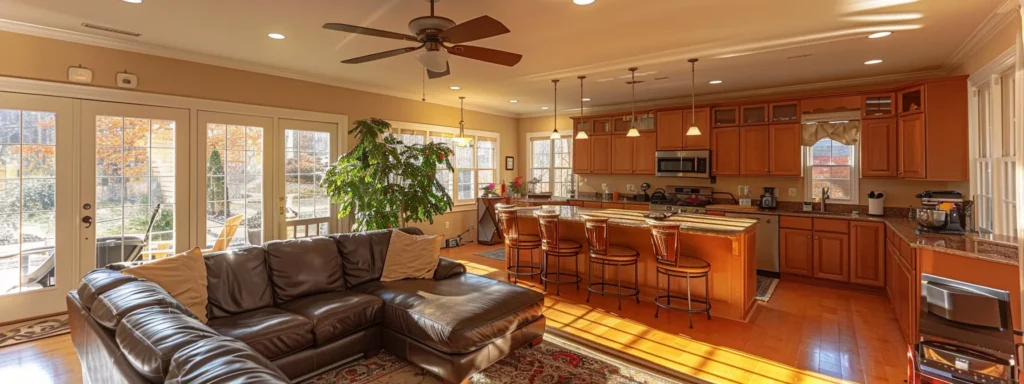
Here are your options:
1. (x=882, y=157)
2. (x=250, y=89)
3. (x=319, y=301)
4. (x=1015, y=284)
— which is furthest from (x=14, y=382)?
(x=882, y=157)

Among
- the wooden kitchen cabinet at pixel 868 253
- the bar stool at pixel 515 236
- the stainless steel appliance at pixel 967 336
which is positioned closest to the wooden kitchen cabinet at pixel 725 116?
the wooden kitchen cabinet at pixel 868 253

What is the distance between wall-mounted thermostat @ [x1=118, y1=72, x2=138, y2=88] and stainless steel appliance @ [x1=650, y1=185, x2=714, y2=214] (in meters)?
6.07

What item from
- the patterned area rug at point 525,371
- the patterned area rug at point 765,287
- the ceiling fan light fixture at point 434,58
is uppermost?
the ceiling fan light fixture at point 434,58

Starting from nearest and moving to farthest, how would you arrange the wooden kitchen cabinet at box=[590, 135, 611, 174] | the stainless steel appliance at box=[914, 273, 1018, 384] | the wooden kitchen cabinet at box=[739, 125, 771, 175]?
the stainless steel appliance at box=[914, 273, 1018, 384]
the wooden kitchen cabinet at box=[739, 125, 771, 175]
the wooden kitchen cabinet at box=[590, 135, 611, 174]

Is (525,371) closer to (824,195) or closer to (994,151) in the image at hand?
(994,151)

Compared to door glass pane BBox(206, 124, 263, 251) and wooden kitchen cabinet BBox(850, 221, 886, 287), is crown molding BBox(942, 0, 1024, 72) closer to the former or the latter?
wooden kitchen cabinet BBox(850, 221, 886, 287)

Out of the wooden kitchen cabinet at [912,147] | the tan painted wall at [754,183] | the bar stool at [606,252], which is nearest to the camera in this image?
the bar stool at [606,252]

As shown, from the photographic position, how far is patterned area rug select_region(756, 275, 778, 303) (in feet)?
14.6

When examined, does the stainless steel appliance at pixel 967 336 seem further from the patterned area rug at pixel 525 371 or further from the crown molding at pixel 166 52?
the crown molding at pixel 166 52

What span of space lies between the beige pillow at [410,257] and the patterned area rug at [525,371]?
0.66 metres

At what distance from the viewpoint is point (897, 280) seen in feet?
12.0

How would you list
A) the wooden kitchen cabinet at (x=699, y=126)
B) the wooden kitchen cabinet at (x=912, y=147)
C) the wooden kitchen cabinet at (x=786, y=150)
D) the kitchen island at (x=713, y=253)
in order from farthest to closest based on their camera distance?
the wooden kitchen cabinet at (x=699, y=126), the wooden kitchen cabinet at (x=786, y=150), the wooden kitchen cabinet at (x=912, y=147), the kitchen island at (x=713, y=253)

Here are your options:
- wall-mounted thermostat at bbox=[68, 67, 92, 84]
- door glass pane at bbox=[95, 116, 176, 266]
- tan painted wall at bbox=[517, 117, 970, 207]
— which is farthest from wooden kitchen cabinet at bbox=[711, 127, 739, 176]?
wall-mounted thermostat at bbox=[68, 67, 92, 84]

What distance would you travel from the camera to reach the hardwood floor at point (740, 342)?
2789 millimetres
